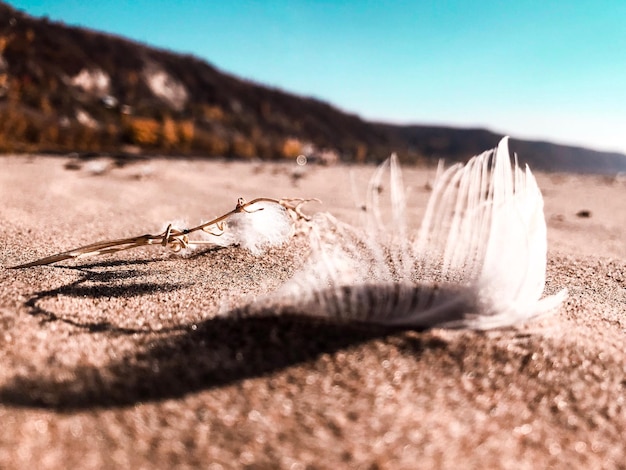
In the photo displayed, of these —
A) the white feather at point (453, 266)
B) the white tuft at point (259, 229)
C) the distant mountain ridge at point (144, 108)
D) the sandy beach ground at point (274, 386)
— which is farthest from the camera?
the distant mountain ridge at point (144, 108)

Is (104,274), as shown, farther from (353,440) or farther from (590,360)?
(590,360)

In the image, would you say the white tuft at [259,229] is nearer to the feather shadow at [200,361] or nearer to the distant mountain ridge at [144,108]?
the feather shadow at [200,361]

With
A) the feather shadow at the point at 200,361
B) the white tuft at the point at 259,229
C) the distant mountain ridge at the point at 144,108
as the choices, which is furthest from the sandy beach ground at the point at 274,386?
the distant mountain ridge at the point at 144,108

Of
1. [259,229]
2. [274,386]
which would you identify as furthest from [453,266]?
[259,229]

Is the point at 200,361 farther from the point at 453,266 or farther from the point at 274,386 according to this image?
the point at 453,266

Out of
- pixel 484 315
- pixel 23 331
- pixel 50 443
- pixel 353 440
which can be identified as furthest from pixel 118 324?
pixel 484 315

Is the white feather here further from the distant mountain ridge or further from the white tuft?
the distant mountain ridge
